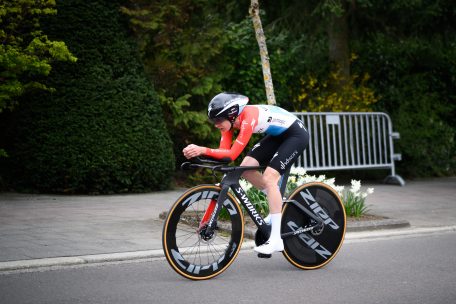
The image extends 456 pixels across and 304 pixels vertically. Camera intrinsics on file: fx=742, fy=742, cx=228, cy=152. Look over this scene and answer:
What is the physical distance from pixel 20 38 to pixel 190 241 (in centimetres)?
645

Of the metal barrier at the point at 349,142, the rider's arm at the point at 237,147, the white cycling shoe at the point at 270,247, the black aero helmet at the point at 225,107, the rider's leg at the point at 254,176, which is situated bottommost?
the metal barrier at the point at 349,142

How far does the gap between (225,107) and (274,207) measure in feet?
3.36

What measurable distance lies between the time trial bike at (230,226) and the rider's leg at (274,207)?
81mm

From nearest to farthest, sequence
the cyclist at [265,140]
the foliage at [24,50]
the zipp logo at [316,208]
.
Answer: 1. the cyclist at [265,140]
2. the zipp logo at [316,208]
3. the foliage at [24,50]

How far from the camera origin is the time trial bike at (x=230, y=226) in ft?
20.5

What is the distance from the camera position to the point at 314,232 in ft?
22.8

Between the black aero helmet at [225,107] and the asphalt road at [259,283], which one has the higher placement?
the black aero helmet at [225,107]

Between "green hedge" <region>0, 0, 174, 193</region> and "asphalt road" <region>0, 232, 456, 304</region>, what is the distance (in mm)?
4908

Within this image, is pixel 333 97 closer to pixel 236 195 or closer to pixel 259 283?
pixel 236 195

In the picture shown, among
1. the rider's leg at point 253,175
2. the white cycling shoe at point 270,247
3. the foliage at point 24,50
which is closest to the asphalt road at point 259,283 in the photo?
the white cycling shoe at point 270,247

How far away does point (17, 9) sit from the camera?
36.9 ft

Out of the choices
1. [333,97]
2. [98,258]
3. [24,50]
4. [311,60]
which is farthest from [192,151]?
[311,60]

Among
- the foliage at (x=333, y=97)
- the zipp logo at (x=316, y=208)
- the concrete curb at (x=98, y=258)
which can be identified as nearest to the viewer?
the concrete curb at (x=98, y=258)

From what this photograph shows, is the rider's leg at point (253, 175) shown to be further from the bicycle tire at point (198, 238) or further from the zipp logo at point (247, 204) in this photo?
the bicycle tire at point (198, 238)
